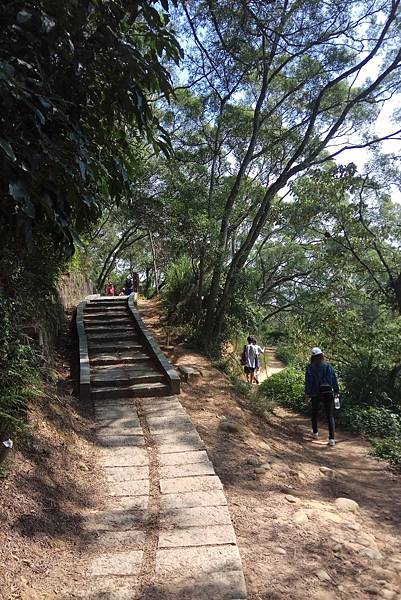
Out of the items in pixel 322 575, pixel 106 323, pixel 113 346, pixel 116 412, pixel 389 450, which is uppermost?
pixel 106 323

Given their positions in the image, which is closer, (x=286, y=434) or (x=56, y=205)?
(x=56, y=205)

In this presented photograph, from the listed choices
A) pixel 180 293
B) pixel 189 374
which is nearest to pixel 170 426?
pixel 189 374

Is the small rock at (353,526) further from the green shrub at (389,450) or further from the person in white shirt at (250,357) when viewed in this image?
the person in white shirt at (250,357)

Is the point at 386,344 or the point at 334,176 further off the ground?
the point at 334,176

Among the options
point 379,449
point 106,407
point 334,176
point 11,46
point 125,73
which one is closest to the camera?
point 11,46

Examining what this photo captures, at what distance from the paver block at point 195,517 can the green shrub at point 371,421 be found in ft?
19.0

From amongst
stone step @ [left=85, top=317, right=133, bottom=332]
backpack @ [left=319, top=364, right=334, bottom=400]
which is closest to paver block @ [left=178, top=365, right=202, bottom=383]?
backpack @ [left=319, top=364, right=334, bottom=400]

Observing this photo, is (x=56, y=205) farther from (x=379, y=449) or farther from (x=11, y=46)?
(x=379, y=449)

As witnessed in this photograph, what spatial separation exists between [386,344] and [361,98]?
5391mm

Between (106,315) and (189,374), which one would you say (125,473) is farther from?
(106,315)

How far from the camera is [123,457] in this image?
4.71 m

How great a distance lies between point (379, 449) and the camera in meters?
7.39

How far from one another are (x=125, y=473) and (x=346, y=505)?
2157mm

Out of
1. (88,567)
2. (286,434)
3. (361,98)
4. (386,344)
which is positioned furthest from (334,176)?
(88,567)
